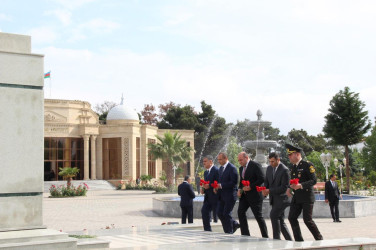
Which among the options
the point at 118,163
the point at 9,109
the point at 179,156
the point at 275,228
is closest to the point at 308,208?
the point at 275,228

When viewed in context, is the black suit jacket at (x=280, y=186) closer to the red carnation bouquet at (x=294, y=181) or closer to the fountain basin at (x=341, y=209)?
the red carnation bouquet at (x=294, y=181)

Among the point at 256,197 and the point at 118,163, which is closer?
the point at 256,197

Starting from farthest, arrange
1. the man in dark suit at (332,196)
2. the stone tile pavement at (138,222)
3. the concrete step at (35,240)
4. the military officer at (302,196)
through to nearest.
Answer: the man in dark suit at (332,196) < the stone tile pavement at (138,222) < the military officer at (302,196) < the concrete step at (35,240)

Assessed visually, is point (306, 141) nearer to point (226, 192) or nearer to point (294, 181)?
point (226, 192)

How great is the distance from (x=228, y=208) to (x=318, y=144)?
184 ft

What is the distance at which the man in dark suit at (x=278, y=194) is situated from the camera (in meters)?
8.96

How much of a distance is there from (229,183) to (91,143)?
1563 inches

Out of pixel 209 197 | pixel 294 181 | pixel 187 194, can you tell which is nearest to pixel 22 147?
pixel 294 181

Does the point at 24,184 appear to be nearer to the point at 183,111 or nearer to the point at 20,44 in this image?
the point at 20,44

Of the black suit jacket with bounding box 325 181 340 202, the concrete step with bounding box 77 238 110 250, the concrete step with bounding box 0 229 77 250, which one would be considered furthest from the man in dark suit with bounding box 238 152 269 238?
the black suit jacket with bounding box 325 181 340 202

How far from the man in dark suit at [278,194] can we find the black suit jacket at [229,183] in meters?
0.86

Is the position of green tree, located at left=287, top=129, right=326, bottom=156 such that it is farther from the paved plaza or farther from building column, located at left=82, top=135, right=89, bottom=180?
the paved plaza

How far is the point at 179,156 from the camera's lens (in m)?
41.5

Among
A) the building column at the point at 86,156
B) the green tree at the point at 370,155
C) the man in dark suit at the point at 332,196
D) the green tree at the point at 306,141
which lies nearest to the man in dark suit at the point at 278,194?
the man in dark suit at the point at 332,196
